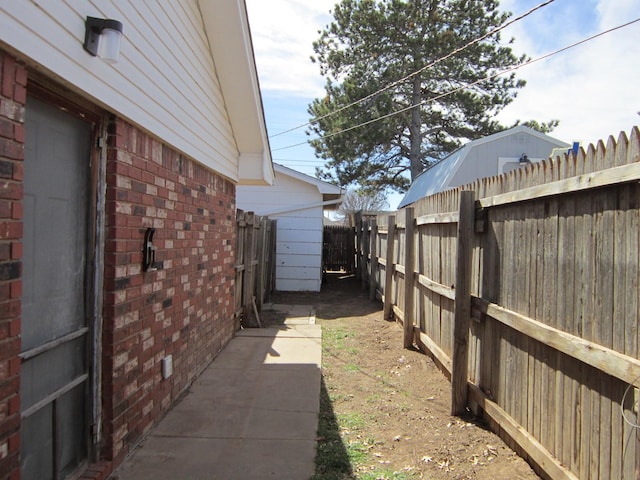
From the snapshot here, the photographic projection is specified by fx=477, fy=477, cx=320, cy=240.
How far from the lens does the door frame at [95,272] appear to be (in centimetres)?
298

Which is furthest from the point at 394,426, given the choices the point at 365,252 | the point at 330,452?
the point at 365,252

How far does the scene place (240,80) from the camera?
18.0 feet

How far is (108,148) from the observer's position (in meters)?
3.10

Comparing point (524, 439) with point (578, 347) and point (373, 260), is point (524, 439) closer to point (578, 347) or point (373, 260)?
point (578, 347)

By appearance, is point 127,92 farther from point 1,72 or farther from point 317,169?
point 317,169

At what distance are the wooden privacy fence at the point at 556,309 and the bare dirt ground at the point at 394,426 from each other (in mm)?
236

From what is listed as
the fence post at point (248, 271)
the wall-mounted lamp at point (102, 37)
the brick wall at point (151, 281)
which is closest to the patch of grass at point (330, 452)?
the brick wall at point (151, 281)

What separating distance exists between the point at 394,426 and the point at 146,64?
11.6ft

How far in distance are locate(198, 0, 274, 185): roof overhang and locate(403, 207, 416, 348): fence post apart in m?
2.25

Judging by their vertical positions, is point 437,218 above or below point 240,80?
below

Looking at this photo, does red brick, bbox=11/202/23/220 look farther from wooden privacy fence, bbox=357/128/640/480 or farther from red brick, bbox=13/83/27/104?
wooden privacy fence, bbox=357/128/640/480

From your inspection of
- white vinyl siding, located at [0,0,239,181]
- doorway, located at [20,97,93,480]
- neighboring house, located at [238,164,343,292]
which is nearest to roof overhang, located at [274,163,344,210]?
neighboring house, located at [238,164,343,292]

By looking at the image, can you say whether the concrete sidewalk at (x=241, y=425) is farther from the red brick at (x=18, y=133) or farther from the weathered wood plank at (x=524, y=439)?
the red brick at (x=18, y=133)

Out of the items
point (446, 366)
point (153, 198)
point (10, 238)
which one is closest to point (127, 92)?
point (153, 198)
